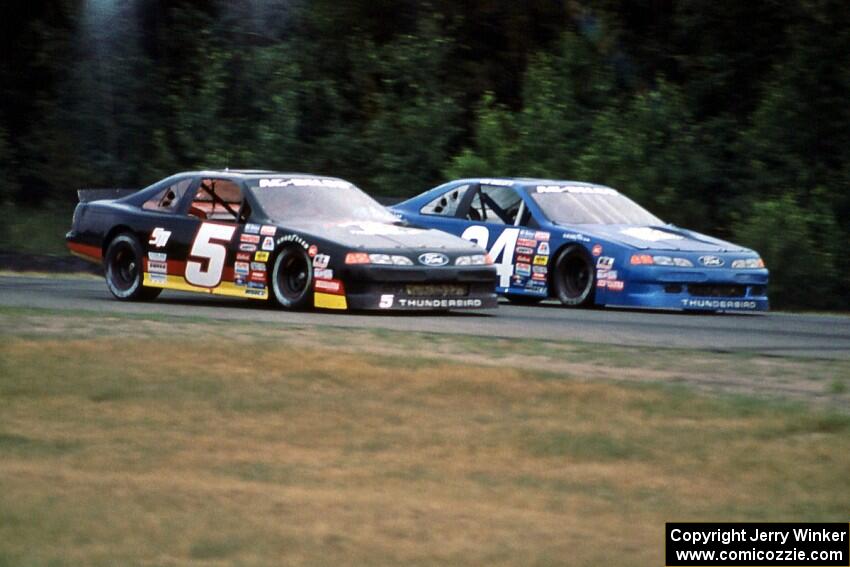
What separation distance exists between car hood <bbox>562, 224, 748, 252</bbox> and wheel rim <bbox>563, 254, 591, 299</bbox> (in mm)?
319

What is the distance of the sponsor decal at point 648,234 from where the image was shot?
16.6m

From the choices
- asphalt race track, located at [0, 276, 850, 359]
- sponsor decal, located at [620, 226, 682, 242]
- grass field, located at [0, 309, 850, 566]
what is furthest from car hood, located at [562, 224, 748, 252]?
grass field, located at [0, 309, 850, 566]

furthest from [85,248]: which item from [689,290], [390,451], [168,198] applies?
[390,451]

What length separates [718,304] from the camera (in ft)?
53.1

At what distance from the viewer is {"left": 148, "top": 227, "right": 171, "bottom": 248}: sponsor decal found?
15.6 meters

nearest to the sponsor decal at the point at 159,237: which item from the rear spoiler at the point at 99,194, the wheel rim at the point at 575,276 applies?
the rear spoiler at the point at 99,194

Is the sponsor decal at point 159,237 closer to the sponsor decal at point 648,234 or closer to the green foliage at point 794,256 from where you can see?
the sponsor decal at point 648,234

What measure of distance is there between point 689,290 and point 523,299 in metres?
2.36

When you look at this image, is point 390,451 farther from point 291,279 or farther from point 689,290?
point 689,290

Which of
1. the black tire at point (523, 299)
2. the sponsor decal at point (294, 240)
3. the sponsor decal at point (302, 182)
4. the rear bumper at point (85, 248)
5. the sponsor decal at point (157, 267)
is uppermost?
the sponsor decal at point (302, 182)

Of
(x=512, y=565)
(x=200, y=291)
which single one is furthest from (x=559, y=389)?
(x=200, y=291)

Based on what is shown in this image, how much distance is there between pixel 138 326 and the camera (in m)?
12.5

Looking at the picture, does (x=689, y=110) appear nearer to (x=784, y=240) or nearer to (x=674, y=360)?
(x=784, y=240)

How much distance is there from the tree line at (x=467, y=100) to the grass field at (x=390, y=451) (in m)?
10.4
